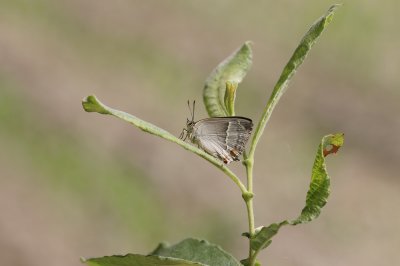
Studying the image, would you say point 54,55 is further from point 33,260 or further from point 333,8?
point 333,8

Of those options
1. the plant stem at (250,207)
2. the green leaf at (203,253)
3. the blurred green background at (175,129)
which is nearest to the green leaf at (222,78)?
the plant stem at (250,207)

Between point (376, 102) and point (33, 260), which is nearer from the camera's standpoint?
point (33, 260)

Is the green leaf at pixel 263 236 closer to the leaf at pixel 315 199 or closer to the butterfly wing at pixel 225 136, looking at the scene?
the leaf at pixel 315 199

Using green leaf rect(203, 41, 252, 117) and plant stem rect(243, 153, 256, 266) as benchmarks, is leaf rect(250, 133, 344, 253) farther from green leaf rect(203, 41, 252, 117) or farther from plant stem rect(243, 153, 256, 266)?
green leaf rect(203, 41, 252, 117)

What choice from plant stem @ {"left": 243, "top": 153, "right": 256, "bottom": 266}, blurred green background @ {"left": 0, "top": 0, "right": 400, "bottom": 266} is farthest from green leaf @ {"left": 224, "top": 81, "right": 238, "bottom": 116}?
blurred green background @ {"left": 0, "top": 0, "right": 400, "bottom": 266}

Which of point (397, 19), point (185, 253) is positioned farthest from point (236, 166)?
point (185, 253)

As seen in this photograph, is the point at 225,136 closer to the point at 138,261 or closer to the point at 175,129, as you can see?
the point at 138,261
